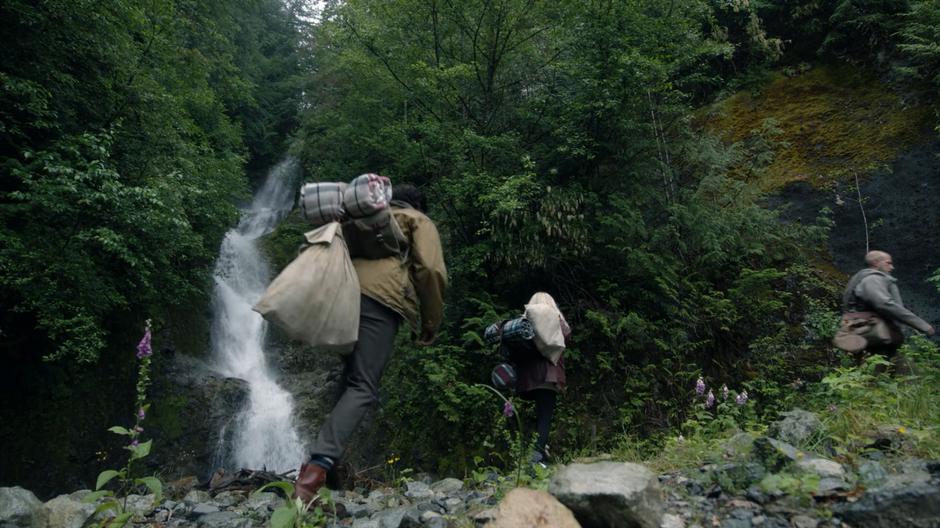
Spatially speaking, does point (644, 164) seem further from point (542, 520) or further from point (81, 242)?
point (81, 242)

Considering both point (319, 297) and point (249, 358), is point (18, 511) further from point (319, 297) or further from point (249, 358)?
point (249, 358)

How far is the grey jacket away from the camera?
4.91 metres

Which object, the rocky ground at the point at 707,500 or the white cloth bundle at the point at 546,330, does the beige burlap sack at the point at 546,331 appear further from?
→ the rocky ground at the point at 707,500

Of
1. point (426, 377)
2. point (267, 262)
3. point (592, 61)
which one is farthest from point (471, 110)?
point (267, 262)

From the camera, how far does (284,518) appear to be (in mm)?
2475

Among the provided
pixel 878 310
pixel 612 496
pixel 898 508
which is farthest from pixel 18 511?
pixel 878 310

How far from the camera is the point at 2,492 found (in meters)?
3.33

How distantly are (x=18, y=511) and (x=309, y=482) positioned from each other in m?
1.89

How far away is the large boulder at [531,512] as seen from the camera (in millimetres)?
2082

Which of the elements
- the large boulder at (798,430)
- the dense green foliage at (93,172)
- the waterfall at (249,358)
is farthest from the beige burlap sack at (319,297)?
the waterfall at (249,358)

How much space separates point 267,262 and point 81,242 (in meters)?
8.57

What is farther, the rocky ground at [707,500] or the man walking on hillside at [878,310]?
the man walking on hillside at [878,310]

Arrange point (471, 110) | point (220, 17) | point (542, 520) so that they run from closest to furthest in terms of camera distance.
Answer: point (542, 520) < point (471, 110) < point (220, 17)

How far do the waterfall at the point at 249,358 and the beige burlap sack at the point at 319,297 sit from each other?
754 centimetres
